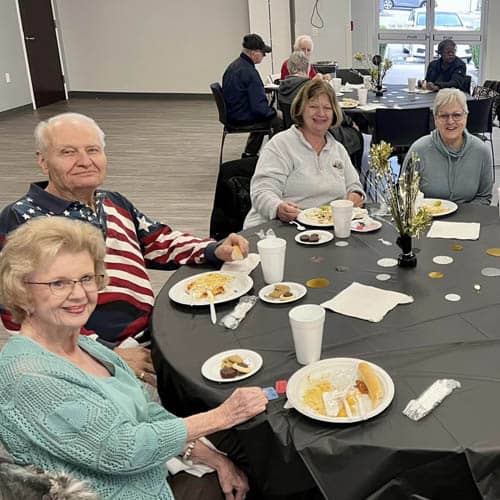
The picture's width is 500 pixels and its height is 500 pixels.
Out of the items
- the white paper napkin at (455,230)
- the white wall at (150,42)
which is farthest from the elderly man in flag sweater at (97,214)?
the white wall at (150,42)

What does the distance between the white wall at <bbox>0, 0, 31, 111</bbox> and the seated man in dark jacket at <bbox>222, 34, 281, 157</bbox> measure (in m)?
5.36

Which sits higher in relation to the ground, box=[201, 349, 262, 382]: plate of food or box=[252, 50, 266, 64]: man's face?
box=[252, 50, 266, 64]: man's face

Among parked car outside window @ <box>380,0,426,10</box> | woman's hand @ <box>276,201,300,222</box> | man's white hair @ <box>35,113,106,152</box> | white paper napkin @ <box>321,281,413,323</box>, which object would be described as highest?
parked car outside window @ <box>380,0,426,10</box>

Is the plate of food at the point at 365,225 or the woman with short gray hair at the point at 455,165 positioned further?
the woman with short gray hair at the point at 455,165

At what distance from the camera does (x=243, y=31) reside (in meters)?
10.2

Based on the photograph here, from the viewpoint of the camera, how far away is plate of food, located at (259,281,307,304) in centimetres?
175

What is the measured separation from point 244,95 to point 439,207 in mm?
3751

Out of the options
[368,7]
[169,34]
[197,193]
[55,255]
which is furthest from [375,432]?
[169,34]

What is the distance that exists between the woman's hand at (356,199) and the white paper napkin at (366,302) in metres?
1.02

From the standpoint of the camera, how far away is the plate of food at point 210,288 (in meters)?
1.78

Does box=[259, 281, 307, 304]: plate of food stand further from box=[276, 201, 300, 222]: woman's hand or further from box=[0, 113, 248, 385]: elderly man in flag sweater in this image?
box=[276, 201, 300, 222]: woman's hand

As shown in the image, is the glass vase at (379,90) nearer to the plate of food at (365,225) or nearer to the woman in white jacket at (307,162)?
the woman in white jacket at (307,162)

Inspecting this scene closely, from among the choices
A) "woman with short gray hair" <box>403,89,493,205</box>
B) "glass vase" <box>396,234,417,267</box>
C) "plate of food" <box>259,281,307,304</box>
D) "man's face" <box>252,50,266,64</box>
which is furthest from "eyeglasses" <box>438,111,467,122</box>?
"man's face" <box>252,50,266,64</box>

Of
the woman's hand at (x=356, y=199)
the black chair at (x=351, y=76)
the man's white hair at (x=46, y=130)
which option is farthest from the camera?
the black chair at (x=351, y=76)
